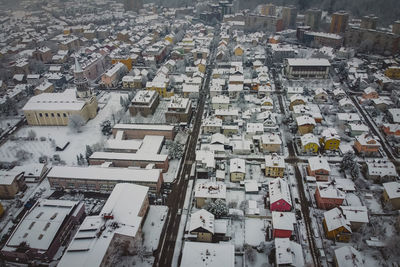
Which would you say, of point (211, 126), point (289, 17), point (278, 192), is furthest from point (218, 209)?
point (289, 17)

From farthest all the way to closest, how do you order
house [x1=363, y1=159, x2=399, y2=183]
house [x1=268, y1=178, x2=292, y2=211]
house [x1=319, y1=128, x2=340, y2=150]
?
1. house [x1=319, y1=128, x2=340, y2=150]
2. house [x1=363, y1=159, x2=399, y2=183]
3. house [x1=268, y1=178, x2=292, y2=211]

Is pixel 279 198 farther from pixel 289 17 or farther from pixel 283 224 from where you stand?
pixel 289 17

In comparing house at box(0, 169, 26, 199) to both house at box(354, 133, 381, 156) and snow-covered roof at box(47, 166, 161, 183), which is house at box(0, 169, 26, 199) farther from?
house at box(354, 133, 381, 156)

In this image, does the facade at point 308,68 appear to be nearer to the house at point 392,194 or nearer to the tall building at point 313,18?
the house at point 392,194

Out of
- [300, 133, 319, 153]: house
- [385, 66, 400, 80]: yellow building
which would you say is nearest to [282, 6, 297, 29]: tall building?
[385, 66, 400, 80]: yellow building

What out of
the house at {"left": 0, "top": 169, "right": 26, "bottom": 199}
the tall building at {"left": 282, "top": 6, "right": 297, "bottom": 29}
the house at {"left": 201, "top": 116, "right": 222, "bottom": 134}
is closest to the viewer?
the house at {"left": 0, "top": 169, "right": 26, "bottom": 199}

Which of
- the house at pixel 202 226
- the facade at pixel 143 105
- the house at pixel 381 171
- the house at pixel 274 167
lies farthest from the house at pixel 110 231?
the house at pixel 381 171
